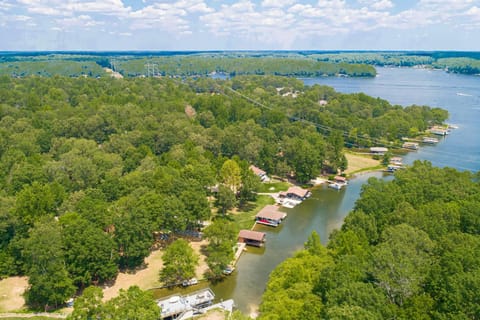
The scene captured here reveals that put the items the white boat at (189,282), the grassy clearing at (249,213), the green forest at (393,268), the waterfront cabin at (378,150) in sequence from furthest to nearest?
the waterfront cabin at (378,150), the grassy clearing at (249,213), the white boat at (189,282), the green forest at (393,268)

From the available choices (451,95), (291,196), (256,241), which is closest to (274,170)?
(291,196)

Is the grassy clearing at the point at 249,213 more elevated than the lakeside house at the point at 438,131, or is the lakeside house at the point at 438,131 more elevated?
the lakeside house at the point at 438,131

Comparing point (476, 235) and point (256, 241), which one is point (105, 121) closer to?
point (256, 241)

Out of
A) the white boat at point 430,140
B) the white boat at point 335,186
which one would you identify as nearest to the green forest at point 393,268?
the white boat at point 335,186

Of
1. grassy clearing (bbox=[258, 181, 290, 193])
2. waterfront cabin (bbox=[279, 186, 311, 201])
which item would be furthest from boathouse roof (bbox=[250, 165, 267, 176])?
waterfront cabin (bbox=[279, 186, 311, 201])

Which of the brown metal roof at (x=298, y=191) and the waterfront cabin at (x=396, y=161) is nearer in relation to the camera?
the brown metal roof at (x=298, y=191)

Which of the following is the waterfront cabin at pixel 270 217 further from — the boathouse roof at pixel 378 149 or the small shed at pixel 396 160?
the boathouse roof at pixel 378 149

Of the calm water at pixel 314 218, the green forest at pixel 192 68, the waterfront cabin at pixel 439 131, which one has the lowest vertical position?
the calm water at pixel 314 218

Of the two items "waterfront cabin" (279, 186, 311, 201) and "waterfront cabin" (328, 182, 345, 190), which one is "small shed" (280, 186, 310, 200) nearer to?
"waterfront cabin" (279, 186, 311, 201)
